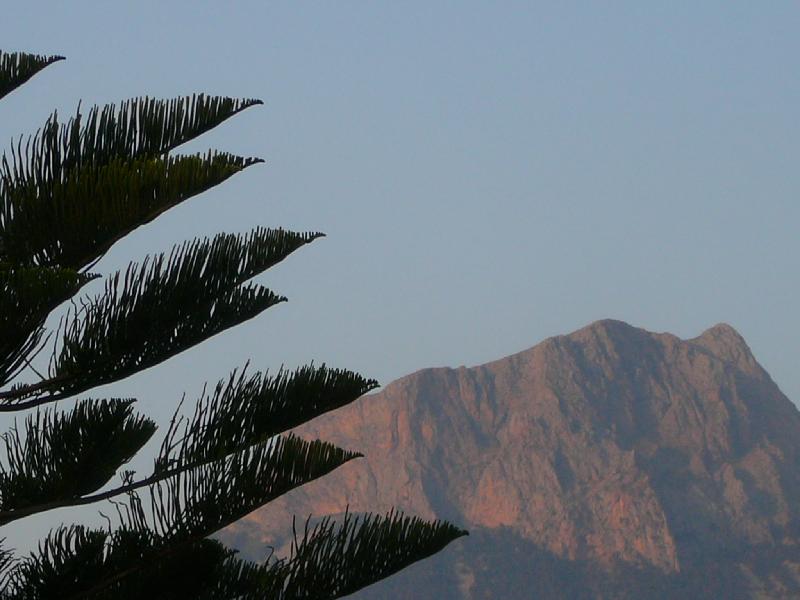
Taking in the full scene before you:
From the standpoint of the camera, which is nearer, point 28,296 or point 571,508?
point 28,296

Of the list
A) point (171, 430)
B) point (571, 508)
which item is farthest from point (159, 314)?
point (571, 508)

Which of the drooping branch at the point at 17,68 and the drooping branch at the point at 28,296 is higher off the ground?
the drooping branch at the point at 17,68

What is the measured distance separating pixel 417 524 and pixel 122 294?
1937mm

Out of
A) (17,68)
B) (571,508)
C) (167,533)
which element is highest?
(17,68)

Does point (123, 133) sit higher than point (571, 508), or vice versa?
point (123, 133)

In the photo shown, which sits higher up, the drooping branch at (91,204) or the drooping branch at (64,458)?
the drooping branch at (91,204)

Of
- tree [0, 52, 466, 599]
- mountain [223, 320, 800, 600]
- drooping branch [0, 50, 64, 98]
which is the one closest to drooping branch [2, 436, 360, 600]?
tree [0, 52, 466, 599]

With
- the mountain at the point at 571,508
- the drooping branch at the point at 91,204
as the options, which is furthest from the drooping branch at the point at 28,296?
the mountain at the point at 571,508

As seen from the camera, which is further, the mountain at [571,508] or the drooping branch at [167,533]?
the mountain at [571,508]

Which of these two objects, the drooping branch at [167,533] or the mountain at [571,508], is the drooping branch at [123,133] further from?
the mountain at [571,508]

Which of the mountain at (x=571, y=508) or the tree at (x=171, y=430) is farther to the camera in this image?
the mountain at (x=571, y=508)

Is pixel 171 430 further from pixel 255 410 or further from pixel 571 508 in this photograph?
pixel 571 508

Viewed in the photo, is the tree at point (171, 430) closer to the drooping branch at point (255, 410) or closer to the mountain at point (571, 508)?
the drooping branch at point (255, 410)

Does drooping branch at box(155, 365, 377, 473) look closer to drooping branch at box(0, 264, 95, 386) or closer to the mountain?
drooping branch at box(0, 264, 95, 386)
